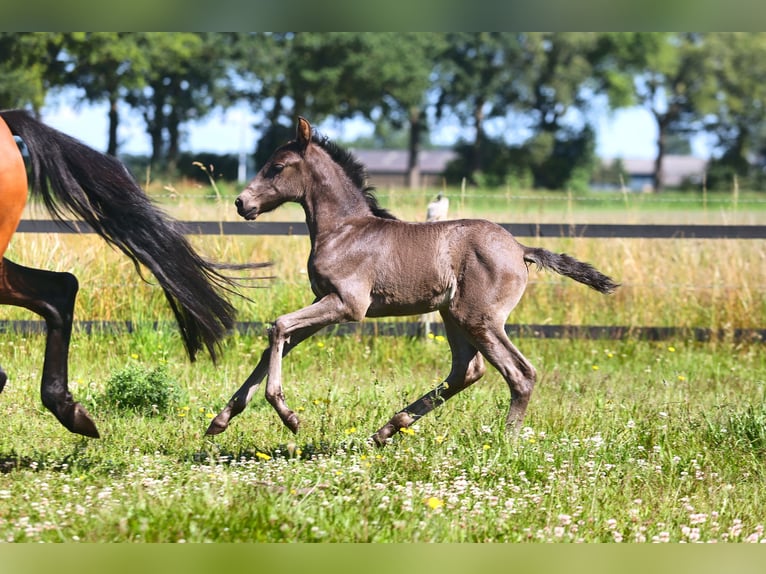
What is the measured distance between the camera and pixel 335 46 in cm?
4678

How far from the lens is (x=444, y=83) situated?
56.0 meters

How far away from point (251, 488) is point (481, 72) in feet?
178

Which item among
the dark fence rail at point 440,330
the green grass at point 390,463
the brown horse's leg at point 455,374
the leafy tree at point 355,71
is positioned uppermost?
the leafy tree at point 355,71

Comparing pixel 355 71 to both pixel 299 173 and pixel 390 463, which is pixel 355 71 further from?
pixel 390 463

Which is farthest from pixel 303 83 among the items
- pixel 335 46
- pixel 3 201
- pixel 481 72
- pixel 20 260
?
pixel 3 201

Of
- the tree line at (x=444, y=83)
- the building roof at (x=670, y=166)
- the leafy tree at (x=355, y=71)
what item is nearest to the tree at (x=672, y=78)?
the tree line at (x=444, y=83)

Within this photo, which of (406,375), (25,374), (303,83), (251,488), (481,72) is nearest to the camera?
(251,488)

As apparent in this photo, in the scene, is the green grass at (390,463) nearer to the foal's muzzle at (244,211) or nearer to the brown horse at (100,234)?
the brown horse at (100,234)

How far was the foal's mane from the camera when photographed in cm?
575

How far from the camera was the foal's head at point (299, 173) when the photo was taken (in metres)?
5.58

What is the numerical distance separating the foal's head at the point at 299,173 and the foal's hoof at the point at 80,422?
1.46m

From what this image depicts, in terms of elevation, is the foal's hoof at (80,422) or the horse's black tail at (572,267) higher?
the horse's black tail at (572,267)

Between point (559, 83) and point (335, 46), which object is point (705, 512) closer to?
point (335, 46)

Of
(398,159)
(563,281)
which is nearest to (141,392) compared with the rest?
(563,281)
